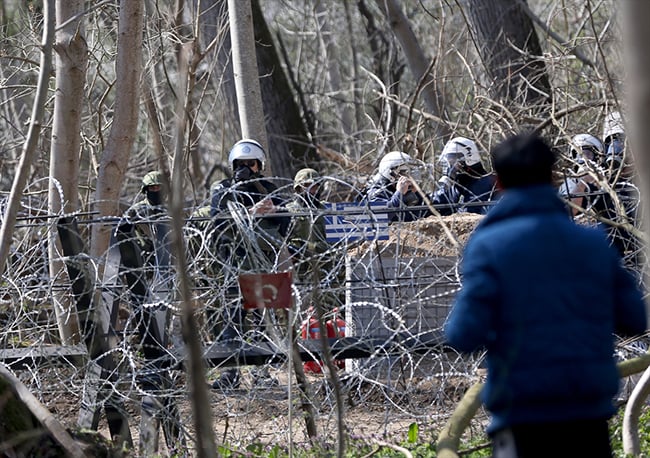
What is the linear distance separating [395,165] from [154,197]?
216 centimetres

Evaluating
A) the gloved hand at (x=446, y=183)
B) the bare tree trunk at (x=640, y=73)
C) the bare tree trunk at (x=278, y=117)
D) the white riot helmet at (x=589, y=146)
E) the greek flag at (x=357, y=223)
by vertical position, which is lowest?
the bare tree trunk at (x=640, y=73)

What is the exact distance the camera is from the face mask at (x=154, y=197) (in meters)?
9.47

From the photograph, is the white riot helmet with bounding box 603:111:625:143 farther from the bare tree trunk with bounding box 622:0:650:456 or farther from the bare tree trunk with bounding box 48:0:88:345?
the bare tree trunk with bounding box 622:0:650:456

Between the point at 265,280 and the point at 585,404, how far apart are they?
8.62 ft

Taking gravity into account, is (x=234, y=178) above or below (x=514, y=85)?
below

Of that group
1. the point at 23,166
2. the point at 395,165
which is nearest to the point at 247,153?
the point at 395,165

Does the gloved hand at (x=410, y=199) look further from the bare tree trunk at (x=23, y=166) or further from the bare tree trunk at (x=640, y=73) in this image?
the bare tree trunk at (x=640, y=73)

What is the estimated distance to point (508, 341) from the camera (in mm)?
3410

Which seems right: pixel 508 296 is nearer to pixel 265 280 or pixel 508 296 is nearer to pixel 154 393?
pixel 265 280

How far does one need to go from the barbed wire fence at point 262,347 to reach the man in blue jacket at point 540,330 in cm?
299

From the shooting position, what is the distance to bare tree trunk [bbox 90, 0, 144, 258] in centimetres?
908

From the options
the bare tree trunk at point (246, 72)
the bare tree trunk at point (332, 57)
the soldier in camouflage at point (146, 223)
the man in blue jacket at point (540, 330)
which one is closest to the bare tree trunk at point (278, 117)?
the bare tree trunk at point (246, 72)

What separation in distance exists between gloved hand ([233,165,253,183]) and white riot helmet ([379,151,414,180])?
1134mm

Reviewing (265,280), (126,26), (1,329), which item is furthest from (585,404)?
(126,26)
